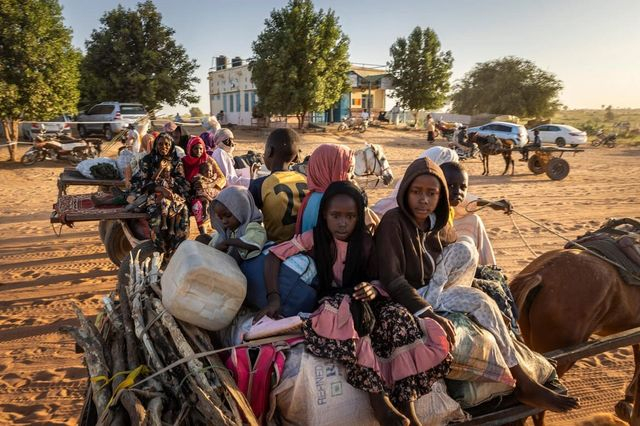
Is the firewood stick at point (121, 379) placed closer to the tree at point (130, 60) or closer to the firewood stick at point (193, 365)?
the firewood stick at point (193, 365)

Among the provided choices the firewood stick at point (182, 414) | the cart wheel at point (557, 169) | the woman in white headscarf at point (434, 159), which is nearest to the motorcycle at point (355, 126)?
the cart wheel at point (557, 169)

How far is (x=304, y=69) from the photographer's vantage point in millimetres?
28031

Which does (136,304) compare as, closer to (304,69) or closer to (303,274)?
(303,274)

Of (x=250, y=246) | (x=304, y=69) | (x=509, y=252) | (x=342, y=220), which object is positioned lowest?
(x=509, y=252)

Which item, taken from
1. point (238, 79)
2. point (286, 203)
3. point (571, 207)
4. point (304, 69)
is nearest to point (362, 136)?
point (304, 69)

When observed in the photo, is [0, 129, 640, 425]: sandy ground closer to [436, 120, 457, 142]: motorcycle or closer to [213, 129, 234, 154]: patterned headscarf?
[213, 129, 234, 154]: patterned headscarf

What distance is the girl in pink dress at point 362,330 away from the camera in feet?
7.30

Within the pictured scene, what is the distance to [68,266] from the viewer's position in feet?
24.6

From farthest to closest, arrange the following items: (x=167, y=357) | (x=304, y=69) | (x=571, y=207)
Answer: (x=304, y=69) → (x=571, y=207) → (x=167, y=357)

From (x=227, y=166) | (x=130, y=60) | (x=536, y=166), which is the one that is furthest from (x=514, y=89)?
(x=227, y=166)

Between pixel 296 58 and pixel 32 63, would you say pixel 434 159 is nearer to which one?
pixel 32 63

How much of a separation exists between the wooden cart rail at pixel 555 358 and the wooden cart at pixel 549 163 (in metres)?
15.1

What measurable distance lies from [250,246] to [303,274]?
1.46 feet

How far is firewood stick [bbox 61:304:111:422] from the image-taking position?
2025mm
